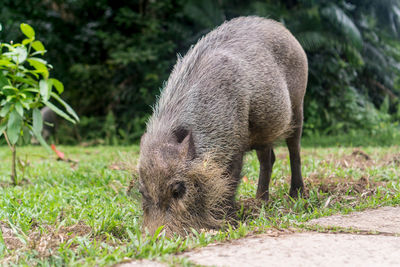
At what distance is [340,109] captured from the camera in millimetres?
10297

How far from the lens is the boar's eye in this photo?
3240mm

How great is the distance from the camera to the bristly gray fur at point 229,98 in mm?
3555

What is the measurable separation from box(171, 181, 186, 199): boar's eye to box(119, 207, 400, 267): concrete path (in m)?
0.60

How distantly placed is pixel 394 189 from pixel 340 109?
19.5 feet

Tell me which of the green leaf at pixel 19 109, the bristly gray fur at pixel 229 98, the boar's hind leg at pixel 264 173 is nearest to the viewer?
the bristly gray fur at pixel 229 98

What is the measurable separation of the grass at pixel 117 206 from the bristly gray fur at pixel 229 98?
1.36 ft

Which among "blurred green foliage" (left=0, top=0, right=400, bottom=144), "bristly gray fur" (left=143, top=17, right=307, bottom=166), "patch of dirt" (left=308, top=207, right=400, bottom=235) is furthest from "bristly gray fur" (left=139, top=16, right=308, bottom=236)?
"blurred green foliage" (left=0, top=0, right=400, bottom=144)

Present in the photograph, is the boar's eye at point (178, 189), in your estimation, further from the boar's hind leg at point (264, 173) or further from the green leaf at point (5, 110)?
the green leaf at point (5, 110)

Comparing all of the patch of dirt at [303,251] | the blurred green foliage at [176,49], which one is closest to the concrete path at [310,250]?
the patch of dirt at [303,251]

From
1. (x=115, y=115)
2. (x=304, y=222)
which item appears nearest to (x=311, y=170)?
(x=304, y=222)

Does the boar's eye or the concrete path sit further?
the boar's eye

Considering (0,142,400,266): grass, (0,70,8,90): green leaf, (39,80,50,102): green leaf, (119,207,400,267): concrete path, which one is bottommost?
(0,142,400,266): grass

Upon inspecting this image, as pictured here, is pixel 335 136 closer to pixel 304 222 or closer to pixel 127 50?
pixel 127 50

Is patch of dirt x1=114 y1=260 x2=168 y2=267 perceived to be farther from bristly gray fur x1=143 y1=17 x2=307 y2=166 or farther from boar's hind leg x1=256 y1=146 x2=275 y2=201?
boar's hind leg x1=256 y1=146 x2=275 y2=201
